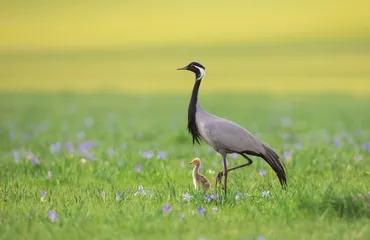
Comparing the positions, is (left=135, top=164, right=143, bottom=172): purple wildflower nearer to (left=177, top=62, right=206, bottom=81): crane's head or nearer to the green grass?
the green grass

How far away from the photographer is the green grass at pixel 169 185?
5.85 meters

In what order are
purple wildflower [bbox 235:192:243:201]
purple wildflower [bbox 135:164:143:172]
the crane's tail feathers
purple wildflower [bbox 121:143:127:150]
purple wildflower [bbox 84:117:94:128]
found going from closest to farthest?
purple wildflower [bbox 235:192:243:201] → the crane's tail feathers → purple wildflower [bbox 135:164:143:172] → purple wildflower [bbox 121:143:127:150] → purple wildflower [bbox 84:117:94:128]

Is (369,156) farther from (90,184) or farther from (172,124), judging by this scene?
(172,124)

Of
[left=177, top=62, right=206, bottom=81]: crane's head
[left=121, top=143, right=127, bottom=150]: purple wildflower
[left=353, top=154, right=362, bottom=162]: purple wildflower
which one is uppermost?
[left=177, top=62, right=206, bottom=81]: crane's head

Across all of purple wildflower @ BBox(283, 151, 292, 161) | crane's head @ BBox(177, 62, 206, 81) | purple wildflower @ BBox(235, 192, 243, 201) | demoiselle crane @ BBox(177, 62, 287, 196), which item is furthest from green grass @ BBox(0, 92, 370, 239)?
crane's head @ BBox(177, 62, 206, 81)

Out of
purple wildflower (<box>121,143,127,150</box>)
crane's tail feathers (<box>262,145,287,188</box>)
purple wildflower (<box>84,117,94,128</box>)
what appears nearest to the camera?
crane's tail feathers (<box>262,145,287,188</box>)

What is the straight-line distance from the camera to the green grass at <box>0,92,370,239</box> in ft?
19.2

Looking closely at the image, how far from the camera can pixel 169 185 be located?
7.58 metres

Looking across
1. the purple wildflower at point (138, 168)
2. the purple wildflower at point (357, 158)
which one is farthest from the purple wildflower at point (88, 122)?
the purple wildflower at point (357, 158)

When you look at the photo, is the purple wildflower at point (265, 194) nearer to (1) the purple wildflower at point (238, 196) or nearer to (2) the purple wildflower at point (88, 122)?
(1) the purple wildflower at point (238, 196)

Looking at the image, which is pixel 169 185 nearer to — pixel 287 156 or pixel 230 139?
pixel 230 139

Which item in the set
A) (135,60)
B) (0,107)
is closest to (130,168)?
(0,107)

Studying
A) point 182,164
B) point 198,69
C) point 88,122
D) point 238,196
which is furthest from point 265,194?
point 88,122

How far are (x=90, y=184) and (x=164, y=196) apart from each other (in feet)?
4.91
